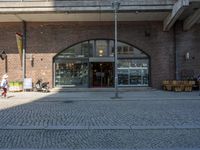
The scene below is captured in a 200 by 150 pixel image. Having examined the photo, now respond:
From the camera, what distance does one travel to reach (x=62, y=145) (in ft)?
28.6

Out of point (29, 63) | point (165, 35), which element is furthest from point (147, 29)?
point (29, 63)

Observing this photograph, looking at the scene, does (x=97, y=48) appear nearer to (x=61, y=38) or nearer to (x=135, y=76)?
(x=61, y=38)

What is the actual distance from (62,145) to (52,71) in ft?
71.4

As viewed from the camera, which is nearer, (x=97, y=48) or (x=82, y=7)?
(x=82, y=7)

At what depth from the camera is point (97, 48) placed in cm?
3058

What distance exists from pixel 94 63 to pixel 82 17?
4.28 meters

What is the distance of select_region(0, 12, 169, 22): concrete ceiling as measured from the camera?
90.9 feet

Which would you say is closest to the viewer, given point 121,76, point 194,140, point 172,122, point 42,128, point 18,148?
point 18,148

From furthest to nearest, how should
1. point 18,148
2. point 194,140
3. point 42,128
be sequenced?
point 42,128
point 194,140
point 18,148

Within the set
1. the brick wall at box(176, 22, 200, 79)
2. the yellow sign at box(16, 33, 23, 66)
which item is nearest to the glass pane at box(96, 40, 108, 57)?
the brick wall at box(176, 22, 200, 79)

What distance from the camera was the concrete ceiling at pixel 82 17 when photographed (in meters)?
27.7

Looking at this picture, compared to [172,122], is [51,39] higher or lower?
higher

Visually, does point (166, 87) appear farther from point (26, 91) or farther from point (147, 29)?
point (26, 91)

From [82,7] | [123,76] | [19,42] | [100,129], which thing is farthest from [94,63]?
[100,129]
